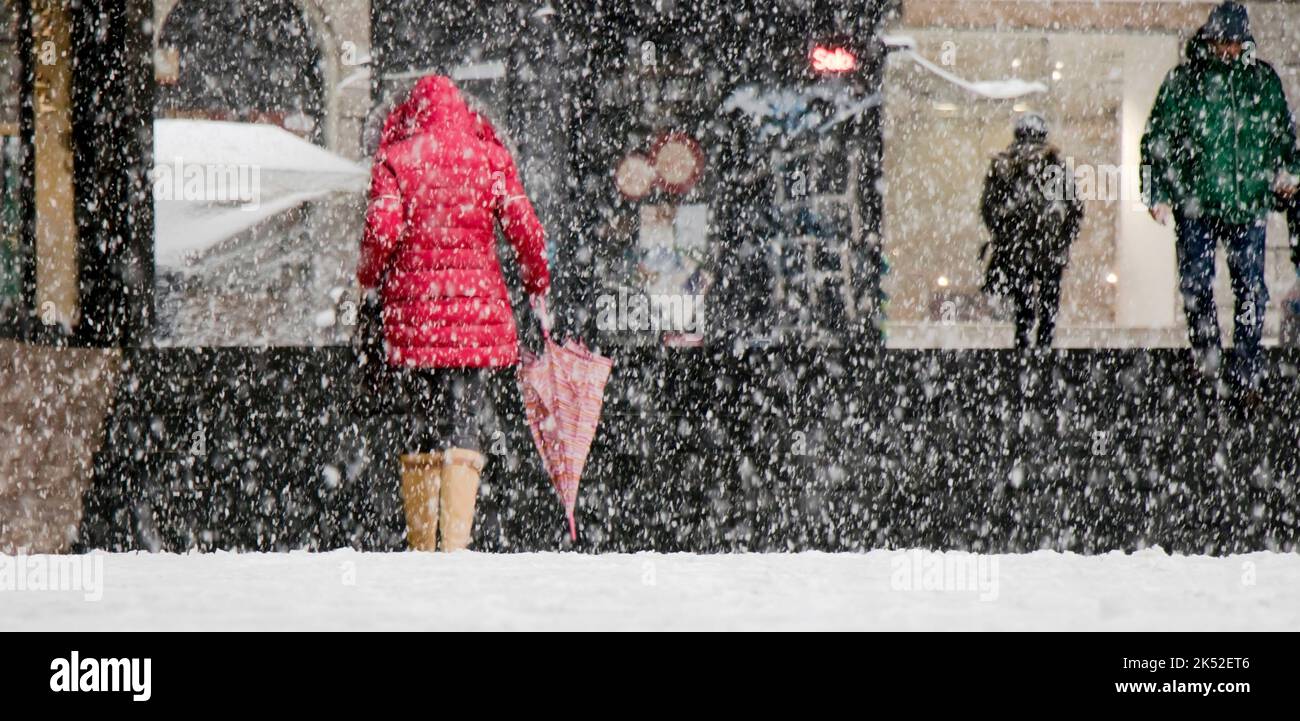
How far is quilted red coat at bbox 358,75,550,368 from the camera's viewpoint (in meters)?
5.39

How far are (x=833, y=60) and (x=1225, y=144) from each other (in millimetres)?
3083

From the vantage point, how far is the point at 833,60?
9125 mm

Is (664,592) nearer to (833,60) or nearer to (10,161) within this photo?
(10,161)

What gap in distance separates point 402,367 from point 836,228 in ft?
14.9

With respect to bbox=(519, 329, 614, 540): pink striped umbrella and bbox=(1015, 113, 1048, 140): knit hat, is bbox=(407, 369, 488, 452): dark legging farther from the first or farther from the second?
bbox=(1015, 113, 1048, 140): knit hat

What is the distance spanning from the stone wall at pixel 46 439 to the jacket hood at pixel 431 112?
5.22 feet

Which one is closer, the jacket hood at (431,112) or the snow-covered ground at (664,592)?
the snow-covered ground at (664,592)

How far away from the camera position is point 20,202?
21.5 feet

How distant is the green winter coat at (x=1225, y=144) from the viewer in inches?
253

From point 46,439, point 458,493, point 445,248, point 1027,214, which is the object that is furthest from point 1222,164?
point 46,439

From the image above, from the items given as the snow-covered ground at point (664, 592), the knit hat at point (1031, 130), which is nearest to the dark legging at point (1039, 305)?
the knit hat at point (1031, 130)

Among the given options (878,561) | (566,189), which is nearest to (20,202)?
(566,189)

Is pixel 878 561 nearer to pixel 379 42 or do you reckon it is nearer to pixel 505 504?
pixel 505 504

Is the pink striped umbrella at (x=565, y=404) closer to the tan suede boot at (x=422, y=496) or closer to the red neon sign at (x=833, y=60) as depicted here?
the tan suede boot at (x=422, y=496)
